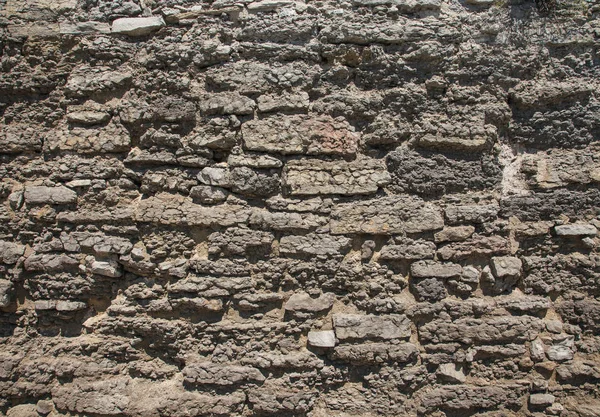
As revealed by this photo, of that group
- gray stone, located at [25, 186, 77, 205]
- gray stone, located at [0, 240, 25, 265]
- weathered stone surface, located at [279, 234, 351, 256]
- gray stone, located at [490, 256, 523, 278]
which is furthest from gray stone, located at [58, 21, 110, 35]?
gray stone, located at [490, 256, 523, 278]

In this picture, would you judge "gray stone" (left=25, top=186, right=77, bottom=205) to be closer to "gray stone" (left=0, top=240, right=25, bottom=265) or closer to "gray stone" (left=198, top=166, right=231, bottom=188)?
"gray stone" (left=0, top=240, right=25, bottom=265)

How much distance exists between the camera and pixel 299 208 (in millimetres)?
2107

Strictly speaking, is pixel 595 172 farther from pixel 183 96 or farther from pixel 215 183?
pixel 183 96

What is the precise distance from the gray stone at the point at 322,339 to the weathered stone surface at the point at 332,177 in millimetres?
770

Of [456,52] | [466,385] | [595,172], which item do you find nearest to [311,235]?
[466,385]

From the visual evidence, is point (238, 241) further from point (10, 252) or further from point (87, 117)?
point (10, 252)

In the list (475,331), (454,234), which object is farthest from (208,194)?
(475,331)

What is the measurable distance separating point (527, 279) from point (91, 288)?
248cm

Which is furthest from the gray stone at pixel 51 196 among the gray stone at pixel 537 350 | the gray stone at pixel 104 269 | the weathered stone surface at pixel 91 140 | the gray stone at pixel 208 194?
the gray stone at pixel 537 350

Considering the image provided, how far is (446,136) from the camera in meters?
2.17

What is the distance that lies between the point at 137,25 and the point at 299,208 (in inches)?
55.6

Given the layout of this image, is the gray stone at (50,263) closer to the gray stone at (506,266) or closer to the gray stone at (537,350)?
the gray stone at (506,266)

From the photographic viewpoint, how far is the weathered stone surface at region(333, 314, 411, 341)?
2072 mm

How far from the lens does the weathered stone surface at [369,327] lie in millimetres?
2072
